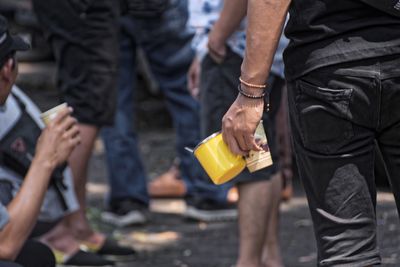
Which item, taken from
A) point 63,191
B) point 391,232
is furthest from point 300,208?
point 63,191

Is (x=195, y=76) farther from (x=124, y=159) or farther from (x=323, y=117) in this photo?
(x=323, y=117)

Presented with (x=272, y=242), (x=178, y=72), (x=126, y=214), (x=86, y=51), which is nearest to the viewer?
(x=272, y=242)

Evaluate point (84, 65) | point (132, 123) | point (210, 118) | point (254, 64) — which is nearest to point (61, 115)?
point (210, 118)

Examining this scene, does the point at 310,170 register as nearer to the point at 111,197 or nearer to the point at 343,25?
the point at 343,25

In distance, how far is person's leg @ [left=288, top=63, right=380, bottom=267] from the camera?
110 inches

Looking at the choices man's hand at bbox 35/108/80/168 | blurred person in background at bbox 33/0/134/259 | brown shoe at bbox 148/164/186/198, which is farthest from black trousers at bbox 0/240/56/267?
brown shoe at bbox 148/164/186/198

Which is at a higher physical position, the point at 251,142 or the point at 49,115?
the point at 251,142

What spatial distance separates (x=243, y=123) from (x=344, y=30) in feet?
1.23

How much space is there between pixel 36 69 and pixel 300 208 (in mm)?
3120

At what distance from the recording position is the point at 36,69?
8266mm

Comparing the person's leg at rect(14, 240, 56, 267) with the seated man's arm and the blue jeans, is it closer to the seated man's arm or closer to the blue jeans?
the seated man's arm

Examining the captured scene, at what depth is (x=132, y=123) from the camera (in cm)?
573

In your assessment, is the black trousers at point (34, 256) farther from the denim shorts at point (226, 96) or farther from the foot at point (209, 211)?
the foot at point (209, 211)

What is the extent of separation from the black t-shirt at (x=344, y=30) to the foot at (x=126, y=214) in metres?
2.84
